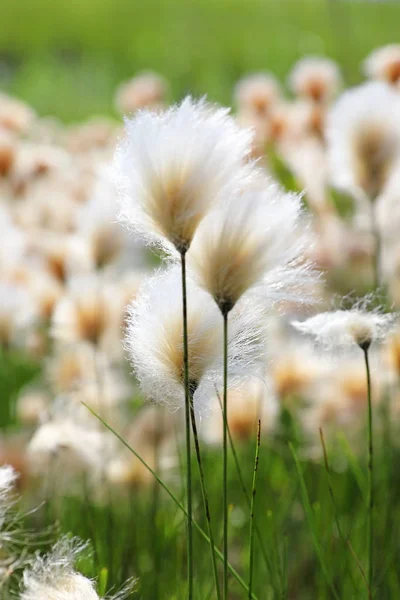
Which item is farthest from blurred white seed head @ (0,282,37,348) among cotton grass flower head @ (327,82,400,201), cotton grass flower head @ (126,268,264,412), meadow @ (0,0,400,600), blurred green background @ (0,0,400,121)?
blurred green background @ (0,0,400,121)

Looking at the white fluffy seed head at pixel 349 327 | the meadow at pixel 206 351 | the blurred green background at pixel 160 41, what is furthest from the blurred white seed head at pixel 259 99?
the blurred green background at pixel 160 41

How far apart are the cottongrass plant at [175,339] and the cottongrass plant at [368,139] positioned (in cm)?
34

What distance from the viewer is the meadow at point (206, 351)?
541 mm

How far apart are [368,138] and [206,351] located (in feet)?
1.30

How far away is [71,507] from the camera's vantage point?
3.99ft

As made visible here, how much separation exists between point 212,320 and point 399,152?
38 centimetres

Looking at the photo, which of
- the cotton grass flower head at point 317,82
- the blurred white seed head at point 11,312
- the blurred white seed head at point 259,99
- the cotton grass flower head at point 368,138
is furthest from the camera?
the blurred white seed head at point 259,99

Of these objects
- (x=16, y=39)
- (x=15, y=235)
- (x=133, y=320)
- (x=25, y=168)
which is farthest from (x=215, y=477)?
(x=16, y=39)

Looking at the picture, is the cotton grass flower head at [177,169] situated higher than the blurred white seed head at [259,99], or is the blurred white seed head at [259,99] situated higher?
the blurred white seed head at [259,99]

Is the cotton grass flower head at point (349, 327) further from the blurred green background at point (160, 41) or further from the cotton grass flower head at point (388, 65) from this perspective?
the blurred green background at point (160, 41)

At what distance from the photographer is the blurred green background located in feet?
20.5

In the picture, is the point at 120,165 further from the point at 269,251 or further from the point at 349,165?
the point at 349,165

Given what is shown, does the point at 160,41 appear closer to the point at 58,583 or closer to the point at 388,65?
the point at 388,65

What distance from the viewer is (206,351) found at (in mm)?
578
